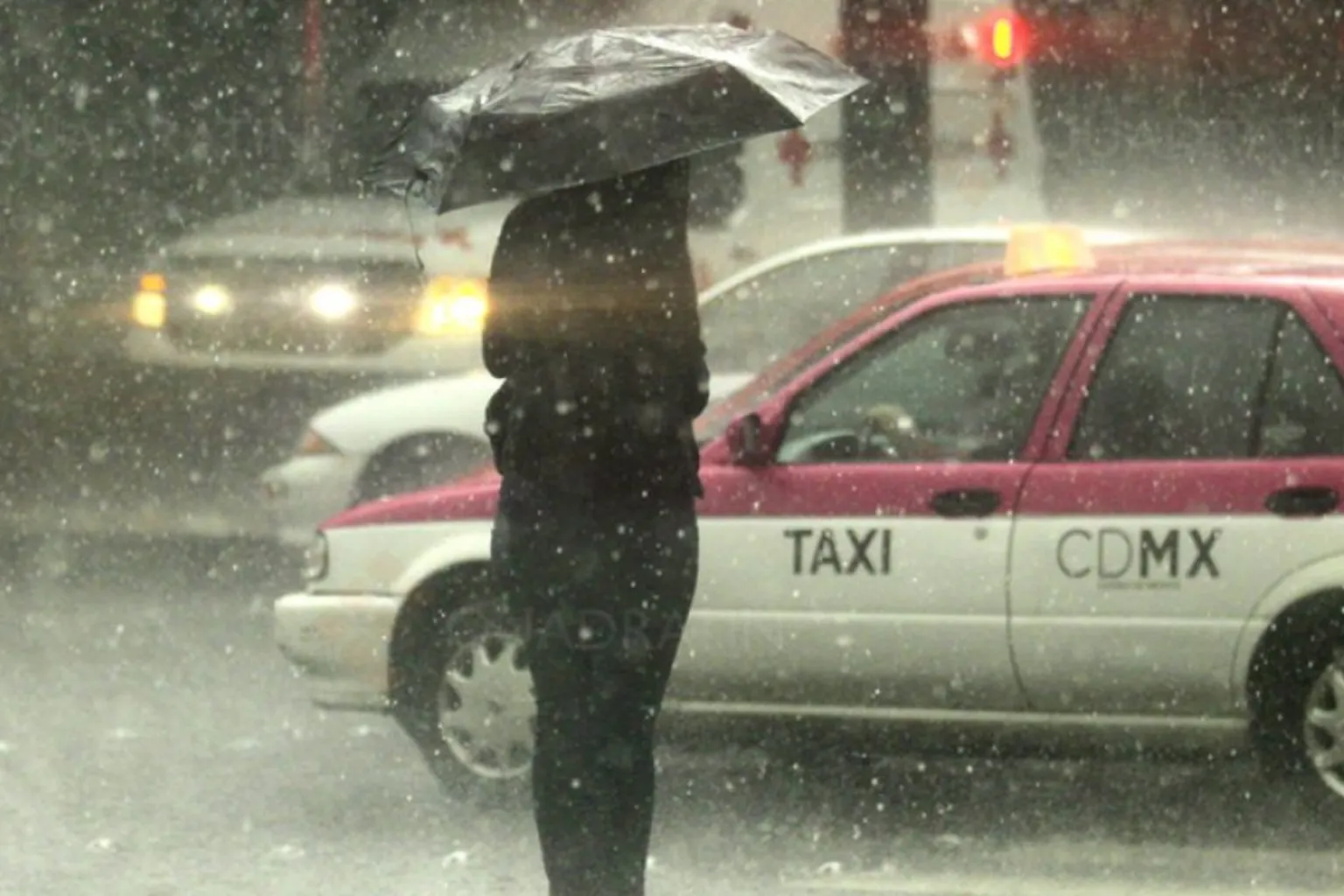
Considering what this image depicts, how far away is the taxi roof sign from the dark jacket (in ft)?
9.27

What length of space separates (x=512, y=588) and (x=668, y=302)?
69 cm

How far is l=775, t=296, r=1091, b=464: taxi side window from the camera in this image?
8742 mm

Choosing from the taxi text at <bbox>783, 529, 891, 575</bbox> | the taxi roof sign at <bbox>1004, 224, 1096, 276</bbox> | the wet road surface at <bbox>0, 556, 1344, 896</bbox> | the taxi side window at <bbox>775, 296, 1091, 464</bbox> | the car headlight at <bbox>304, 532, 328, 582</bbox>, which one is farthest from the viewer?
the car headlight at <bbox>304, 532, 328, 582</bbox>

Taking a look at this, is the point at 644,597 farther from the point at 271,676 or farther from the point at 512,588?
the point at 271,676

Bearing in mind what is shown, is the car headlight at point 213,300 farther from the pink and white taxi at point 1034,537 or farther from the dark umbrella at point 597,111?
the dark umbrella at point 597,111

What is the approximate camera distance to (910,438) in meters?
8.76

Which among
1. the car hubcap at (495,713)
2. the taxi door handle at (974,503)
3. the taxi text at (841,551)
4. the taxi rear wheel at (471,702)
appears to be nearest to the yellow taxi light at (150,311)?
the taxi rear wheel at (471,702)

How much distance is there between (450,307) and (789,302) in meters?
3.13

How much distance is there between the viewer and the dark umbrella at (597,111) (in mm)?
6512

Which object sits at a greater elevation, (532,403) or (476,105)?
(476,105)

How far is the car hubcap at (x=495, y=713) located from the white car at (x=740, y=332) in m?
3.03

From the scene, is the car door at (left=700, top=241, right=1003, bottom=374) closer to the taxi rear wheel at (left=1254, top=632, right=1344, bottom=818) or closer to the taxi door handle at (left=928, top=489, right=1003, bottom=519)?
the taxi door handle at (left=928, top=489, right=1003, bottom=519)

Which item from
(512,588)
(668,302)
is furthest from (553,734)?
(668,302)

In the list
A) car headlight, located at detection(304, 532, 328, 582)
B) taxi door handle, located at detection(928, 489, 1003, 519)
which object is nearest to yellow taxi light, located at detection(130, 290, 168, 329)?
car headlight, located at detection(304, 532, 328, 582)
